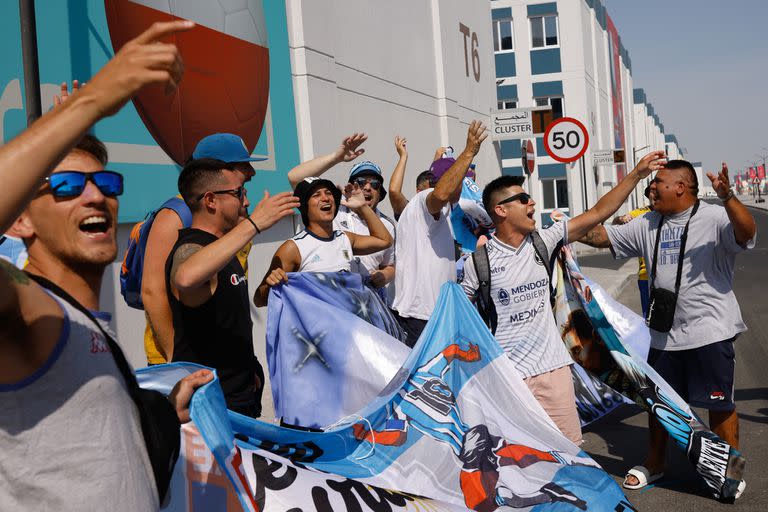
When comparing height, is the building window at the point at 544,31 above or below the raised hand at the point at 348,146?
above

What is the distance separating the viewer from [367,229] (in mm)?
7219

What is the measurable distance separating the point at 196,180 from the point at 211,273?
0.72 metres

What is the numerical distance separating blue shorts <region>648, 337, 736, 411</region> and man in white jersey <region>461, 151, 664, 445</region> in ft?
3.03

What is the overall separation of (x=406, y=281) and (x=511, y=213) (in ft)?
4.11

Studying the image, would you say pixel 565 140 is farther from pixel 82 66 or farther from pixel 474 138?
pixel 82 66

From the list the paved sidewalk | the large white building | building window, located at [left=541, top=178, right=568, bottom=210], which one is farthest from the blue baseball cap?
building window, located at [left=541, top=178, right=568, bottom=210]

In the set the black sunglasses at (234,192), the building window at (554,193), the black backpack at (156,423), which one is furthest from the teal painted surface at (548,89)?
the black backpack at (156,423)

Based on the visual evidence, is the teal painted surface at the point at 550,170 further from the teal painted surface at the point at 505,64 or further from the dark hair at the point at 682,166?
the dark hair at the point at 682,166

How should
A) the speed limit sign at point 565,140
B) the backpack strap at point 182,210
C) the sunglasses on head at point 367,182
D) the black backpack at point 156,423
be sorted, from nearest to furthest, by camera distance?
the black backpack at point 156,423
the backpack strap at point 182,210
the sunglasses on head at point 367,182
the speed limit sign at point 565,140

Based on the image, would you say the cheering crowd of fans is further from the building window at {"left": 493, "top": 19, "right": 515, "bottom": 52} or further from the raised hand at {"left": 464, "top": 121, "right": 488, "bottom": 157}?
the building window at {"left": 493, "top": 19, "right": 515, "bottom": 52}

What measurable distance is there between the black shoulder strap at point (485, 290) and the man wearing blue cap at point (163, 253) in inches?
71.9

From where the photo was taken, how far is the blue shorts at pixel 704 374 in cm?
561

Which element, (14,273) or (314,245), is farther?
(314,245)

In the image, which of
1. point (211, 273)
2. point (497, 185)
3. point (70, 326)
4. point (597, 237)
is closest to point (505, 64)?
point (597, 237)
